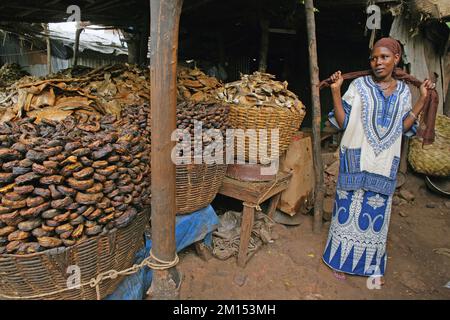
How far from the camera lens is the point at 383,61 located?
2357mm

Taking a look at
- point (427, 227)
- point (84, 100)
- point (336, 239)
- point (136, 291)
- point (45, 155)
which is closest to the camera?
point (45, 155)

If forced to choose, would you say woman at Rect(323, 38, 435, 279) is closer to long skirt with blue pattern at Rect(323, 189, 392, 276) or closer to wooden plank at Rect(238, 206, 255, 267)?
long skirt with blue pattern at Rect(323, 189, 392, 276)

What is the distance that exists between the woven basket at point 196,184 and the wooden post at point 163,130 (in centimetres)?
76

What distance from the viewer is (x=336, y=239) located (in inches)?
114

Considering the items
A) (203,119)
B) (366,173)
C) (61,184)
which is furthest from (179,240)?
(366,173)

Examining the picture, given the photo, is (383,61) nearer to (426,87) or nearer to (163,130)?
(426,87)

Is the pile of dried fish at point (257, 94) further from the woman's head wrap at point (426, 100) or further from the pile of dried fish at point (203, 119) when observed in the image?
the woman's head wrap at point (426, 100)

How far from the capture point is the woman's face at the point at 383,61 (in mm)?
2340

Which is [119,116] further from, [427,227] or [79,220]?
[427,227]

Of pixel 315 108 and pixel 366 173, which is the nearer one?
pixel 366 173

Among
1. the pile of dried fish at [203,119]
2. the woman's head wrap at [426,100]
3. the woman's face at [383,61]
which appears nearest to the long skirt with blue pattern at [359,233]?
the woman's head wrap at [426,100]

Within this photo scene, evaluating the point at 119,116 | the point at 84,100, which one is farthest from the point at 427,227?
the point at 84,100

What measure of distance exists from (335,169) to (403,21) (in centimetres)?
237

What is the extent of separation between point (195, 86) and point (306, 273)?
2252 millimetres
